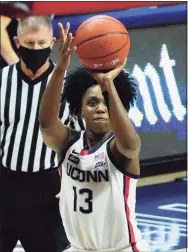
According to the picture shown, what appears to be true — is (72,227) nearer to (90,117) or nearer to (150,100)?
(90,117)

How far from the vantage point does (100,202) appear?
2.63 m

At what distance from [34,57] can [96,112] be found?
72 cm

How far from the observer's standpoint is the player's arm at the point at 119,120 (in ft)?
8.00

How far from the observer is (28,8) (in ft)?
10.7

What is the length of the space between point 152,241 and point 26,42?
1645 mm

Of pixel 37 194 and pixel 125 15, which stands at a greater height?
pixel 125 15

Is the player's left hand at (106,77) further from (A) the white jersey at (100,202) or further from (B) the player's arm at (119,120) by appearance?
(A) the white jersey at (100,202)

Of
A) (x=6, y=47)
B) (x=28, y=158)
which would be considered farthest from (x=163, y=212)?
(x=28, y=158)

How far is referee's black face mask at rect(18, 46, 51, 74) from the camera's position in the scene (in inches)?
128

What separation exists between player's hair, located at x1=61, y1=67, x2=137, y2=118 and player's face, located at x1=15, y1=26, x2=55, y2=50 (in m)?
0.39

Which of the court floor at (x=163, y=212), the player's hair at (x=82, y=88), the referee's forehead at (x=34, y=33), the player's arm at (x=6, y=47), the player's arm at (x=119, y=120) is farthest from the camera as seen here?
the player's arm at (x=6, y=47)

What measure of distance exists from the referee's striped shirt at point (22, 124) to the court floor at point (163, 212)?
1.04m

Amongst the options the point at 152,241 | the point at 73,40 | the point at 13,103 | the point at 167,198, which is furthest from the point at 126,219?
the point at 167,198

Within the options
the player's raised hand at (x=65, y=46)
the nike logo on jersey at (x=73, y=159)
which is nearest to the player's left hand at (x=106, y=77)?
the player's raised hand at (x=65, y=46)
